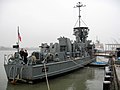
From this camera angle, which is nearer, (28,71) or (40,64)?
(28,71)

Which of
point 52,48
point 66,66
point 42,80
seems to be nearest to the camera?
point 42,80

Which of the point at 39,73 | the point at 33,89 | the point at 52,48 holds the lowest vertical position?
the point at 33,89

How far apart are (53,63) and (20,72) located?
8.79ft

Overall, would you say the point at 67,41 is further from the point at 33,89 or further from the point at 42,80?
the point at 33,89

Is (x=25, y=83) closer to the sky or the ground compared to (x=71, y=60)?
closer to the ground

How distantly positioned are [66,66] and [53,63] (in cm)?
254

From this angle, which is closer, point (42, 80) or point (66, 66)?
point (42, 80)

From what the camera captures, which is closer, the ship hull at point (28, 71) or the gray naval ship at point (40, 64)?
the ship hull at point (28, 71)

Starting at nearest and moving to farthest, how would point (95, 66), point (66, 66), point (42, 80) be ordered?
1. point (42, 80)
2. point (66, 66)
3. point (95, 66)

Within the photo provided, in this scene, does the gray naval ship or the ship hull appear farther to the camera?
the gray naval ship

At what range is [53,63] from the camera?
12344 mm

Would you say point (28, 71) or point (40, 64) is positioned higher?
point (40, 64)

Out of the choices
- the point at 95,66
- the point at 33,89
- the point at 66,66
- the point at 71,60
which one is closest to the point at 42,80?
the point at 33,89

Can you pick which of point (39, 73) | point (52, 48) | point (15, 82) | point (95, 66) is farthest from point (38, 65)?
point (95, 66)
